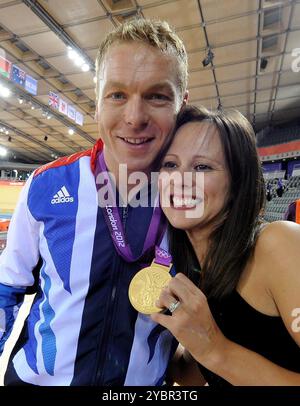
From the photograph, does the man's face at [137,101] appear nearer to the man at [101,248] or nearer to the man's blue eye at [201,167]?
the man at [101,248]

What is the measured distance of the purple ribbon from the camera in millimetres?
1069

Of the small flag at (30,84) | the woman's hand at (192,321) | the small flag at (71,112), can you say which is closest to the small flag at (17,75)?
the small flag at (30,84)

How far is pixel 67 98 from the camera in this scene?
9.74m

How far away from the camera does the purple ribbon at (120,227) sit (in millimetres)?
1069

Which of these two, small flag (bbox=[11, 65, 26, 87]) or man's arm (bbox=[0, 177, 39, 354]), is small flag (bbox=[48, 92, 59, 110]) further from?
man's arm (bbox=[0, 177, 39, 354])

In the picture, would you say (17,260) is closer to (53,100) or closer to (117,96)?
(117,96)

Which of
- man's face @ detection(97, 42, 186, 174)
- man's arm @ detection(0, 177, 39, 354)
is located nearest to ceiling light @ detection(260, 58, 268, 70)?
man's face @ detection(97, 42, 186, 174)

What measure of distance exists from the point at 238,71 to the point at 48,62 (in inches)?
187

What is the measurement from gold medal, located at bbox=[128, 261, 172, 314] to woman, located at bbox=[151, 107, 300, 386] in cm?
6

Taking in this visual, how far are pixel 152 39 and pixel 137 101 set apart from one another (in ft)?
0.76

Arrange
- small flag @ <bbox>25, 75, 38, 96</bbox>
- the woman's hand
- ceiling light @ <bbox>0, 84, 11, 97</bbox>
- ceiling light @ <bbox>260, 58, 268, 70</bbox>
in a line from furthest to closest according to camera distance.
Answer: ceiling light @ <bbox>0, 84, 11, 97</bbox>, ceiling light @ <bbox>260, 58, 268, 70</bbox>, small flag @ <bbox>25, 75, 38, 96</bbox>, the woman's hand

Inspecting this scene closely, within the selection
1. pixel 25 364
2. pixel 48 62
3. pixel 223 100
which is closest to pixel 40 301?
pixel 25 364

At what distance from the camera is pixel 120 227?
3.66ft

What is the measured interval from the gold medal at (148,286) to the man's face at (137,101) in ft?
1.20
